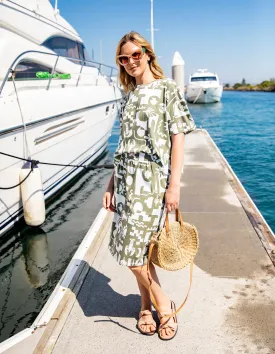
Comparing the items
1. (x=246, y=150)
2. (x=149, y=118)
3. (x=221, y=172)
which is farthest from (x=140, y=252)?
(x=246, y=150)

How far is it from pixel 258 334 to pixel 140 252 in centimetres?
93

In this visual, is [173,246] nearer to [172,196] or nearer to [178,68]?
[172,196]

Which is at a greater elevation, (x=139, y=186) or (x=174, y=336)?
(x=139, y=186)

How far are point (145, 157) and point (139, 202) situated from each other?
257 mm

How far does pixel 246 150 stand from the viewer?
1269 cm

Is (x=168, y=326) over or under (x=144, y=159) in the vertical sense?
under

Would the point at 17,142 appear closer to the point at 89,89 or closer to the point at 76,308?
the point at 76,308

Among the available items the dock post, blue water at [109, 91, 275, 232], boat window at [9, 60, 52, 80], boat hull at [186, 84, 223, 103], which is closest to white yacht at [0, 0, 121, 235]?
boat window at [9, 60, 52, 80]

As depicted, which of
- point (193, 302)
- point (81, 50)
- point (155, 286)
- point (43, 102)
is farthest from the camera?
point (81, 50)

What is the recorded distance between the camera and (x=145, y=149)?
203 centimetres

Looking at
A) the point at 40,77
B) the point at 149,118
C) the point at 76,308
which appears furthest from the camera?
the point at 40,77

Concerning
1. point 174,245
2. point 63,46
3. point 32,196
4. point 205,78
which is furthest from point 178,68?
point 205,78

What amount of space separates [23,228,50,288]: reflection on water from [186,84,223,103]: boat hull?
35135 millimetres

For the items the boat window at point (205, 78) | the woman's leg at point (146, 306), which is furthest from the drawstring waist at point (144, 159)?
the boat window at point (205, 78)
